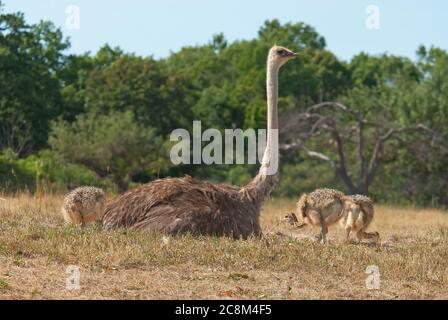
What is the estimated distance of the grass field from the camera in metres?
7.11

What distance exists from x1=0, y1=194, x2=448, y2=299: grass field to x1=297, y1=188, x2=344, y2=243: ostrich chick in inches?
39.5

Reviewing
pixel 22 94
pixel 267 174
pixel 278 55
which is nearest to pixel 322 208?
pixel 267 174

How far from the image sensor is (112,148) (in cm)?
2848

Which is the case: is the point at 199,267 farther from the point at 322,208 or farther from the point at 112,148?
the point at 112,148

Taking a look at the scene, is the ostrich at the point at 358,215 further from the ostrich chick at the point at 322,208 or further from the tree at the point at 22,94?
the tree at the point at 22,94

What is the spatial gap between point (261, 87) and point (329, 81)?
692 centimetres

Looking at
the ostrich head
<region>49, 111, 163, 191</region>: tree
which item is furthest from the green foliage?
the ostrich head

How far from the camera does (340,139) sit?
104 ft

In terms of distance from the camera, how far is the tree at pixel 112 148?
A: 28234 millimetres

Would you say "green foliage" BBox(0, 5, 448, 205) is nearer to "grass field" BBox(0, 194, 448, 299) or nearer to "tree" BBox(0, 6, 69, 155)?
"tree" BBox(0, 6, 69, 155)

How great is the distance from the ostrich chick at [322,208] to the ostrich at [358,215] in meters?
0.17
